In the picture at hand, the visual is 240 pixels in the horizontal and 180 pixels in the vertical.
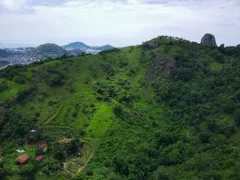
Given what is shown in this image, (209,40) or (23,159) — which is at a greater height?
(209,40)

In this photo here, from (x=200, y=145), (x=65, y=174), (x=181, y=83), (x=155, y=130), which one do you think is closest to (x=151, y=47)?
(x=181, y=83)

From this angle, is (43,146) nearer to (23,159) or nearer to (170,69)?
(23,159)

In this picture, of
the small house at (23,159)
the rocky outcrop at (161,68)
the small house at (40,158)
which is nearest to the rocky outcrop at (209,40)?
the rocky outcrop at (161,68)

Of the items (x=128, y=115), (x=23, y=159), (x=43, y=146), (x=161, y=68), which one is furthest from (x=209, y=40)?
(x=23, y=159)

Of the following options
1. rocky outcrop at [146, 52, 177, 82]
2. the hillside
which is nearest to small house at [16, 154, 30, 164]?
the hillside

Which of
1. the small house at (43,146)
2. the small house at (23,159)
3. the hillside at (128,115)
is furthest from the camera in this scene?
the small house at (43,146)

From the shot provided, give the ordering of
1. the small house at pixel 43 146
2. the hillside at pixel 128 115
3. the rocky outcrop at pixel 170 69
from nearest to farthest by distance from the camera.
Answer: the hillside at pixel 128 115 → the small house at pixel 43 146 → the rocky outcrop at pixel 170 69

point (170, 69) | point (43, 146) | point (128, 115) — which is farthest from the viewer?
point (170, 69)

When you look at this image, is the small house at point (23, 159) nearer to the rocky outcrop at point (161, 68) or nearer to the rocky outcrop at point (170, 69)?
the rocky outcrop at point (161, 68)

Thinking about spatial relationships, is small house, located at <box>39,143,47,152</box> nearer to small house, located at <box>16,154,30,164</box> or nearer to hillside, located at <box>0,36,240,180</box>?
hillside, located at <box>0,36,240,180</box>
